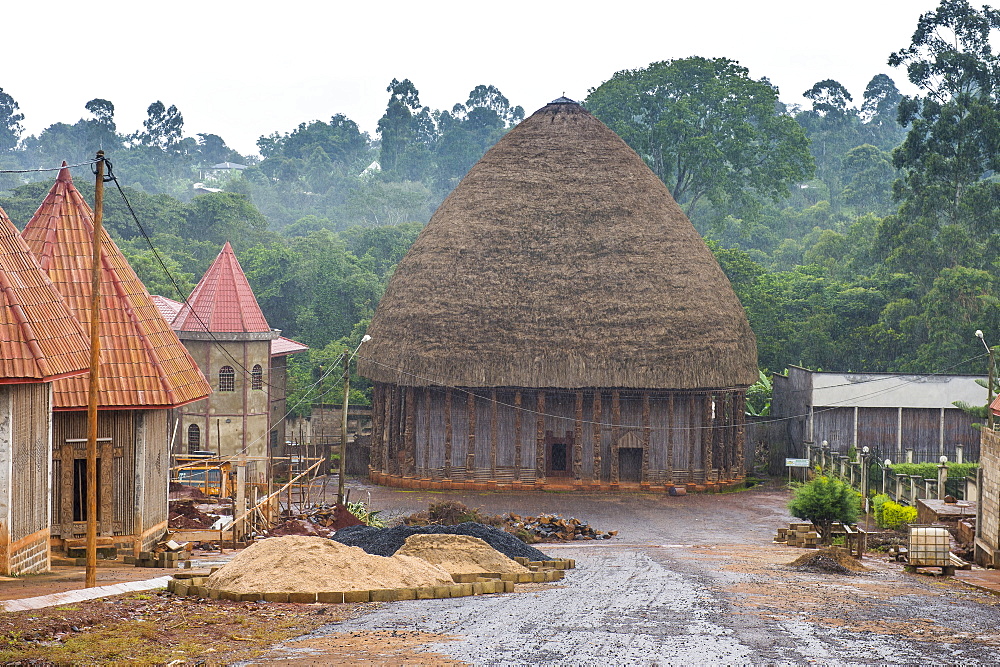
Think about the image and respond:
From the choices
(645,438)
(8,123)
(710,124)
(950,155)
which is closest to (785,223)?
(710,124)

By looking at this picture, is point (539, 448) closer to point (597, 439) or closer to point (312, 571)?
point (597, 439)

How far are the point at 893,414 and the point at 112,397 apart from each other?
2878 cm

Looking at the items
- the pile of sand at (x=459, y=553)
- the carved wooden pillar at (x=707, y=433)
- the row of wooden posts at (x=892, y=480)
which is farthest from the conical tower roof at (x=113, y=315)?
the row of wooden posts at (x=892, y=480)

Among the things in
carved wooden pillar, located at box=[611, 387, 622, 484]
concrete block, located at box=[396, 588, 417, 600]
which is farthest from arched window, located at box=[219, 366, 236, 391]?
concrete block, located at box=[396, 588, 417, 600]

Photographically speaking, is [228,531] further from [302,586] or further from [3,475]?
[302,586]

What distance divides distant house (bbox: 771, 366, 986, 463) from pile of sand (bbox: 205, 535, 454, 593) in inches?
1047

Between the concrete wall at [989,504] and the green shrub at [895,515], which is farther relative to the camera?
the green shrub at [895,515]

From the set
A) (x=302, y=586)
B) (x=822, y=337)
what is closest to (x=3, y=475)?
(x=302, y=586)

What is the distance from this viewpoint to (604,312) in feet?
126

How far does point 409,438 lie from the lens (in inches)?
1545

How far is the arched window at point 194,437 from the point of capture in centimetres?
4391

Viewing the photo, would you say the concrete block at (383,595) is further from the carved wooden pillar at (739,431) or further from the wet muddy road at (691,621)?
the carved wooden pillar at (739,431)

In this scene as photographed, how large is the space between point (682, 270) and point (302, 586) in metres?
25.5

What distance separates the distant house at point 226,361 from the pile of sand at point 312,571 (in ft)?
84.3
